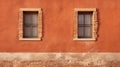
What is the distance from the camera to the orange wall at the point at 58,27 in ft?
63.8

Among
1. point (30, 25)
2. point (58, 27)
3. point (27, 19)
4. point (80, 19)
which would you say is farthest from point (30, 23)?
point (80, 19)

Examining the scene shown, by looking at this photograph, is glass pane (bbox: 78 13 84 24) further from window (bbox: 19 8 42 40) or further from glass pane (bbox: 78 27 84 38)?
window (bbox: 19 8 42 40)

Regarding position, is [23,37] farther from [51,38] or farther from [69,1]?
[69,1]

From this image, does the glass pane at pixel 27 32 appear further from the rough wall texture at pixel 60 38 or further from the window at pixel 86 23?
the window at pixel 86 23

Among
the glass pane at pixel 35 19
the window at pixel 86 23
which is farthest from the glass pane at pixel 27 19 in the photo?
the window at pixel 86 23

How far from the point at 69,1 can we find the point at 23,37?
A: 2891 mm

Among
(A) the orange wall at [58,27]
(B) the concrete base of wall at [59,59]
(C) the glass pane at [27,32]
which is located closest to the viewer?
(B) the concrete base of wall at [59,59]

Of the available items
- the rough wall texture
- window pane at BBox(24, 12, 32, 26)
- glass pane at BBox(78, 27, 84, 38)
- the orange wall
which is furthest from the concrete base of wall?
window pane at BBox(24, 12, 32, 26)

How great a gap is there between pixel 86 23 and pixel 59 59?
7.50ft

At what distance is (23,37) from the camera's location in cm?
1961

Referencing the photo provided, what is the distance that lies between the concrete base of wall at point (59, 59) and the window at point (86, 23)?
0.99m

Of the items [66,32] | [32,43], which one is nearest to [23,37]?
[32,43]

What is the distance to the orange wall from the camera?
19438 mm

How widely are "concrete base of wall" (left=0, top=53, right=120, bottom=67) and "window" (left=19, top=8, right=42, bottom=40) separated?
100cm
